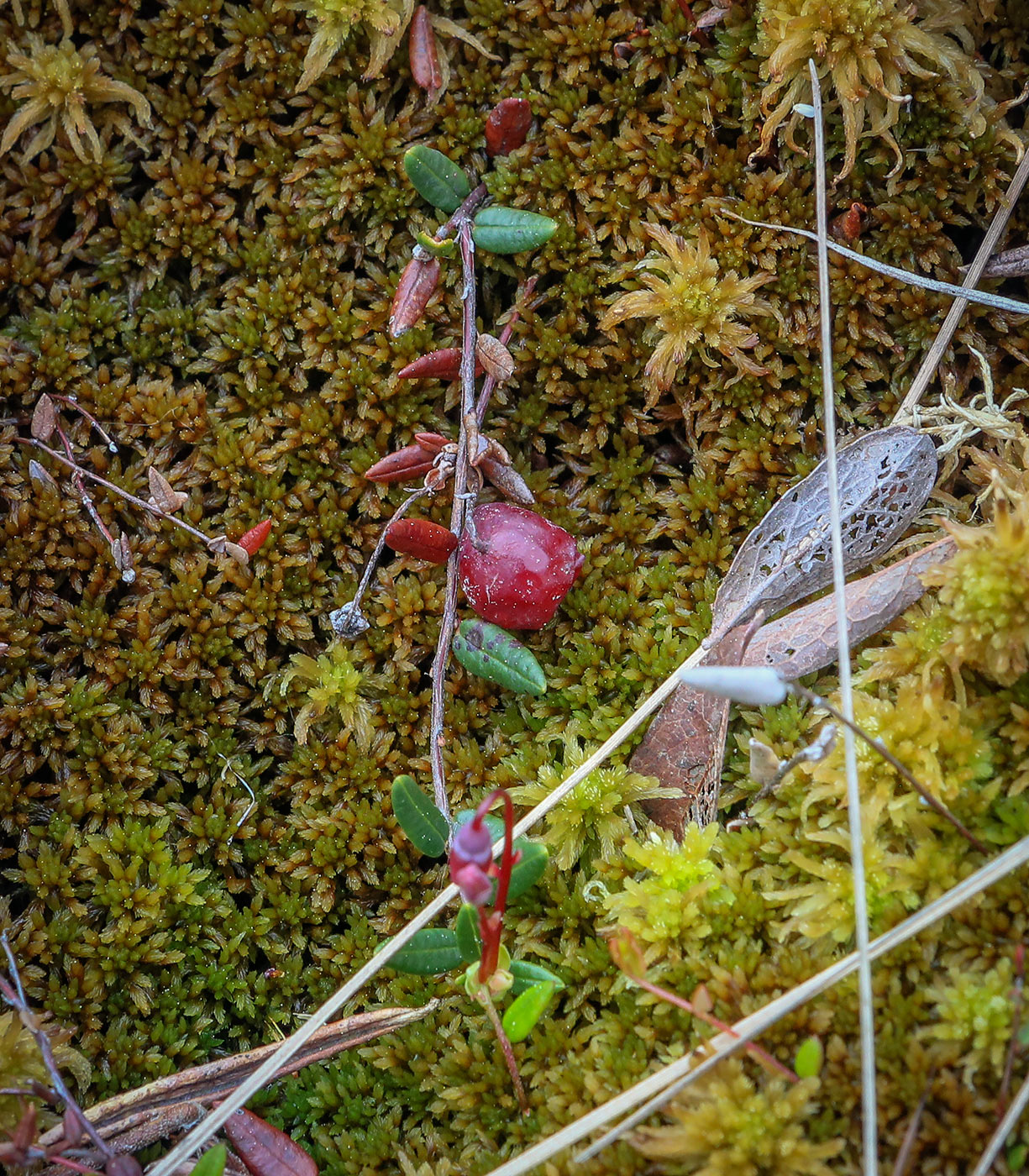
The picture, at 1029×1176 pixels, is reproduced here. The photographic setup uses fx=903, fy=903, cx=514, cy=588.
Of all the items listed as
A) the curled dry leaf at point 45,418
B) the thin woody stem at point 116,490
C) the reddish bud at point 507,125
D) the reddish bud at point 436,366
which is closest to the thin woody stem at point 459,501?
the reddish bud at point 436,366

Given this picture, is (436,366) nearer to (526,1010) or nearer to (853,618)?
(853,618)

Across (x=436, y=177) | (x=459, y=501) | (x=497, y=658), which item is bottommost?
(x=497, y=658)

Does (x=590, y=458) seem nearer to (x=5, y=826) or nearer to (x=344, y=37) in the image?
(x=344, y=37)

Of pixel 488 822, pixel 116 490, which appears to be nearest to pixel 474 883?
pixel 488 822

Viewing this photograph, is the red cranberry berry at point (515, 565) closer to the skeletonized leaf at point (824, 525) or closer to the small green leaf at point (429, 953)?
the skeletonized leaf at point (824, 525)

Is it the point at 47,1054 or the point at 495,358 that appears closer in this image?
the point at 47,1054

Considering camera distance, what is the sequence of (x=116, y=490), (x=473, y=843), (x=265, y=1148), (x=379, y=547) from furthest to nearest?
(x=116, y=490)
(x=379, y=547)
(x=265, y=1148)
(x=473, y=843)
